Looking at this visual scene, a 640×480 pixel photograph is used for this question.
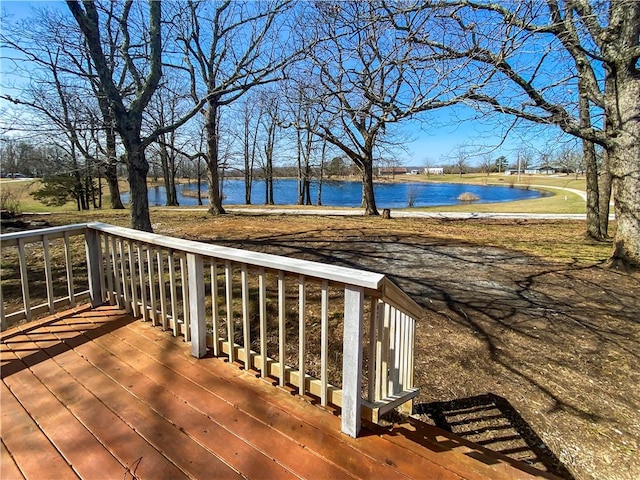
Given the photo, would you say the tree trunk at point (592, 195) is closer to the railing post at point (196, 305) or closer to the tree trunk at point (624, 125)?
the tree trunk at point (624, 125)

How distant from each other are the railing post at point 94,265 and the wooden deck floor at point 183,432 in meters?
0.94

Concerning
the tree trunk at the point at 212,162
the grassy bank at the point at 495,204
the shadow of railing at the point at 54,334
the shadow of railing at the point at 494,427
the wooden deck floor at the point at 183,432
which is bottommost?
the shadow of railing at the point at 494,427

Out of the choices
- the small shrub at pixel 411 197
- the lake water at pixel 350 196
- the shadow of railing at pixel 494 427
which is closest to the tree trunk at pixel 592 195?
the shadow of railing at pixel 494 427

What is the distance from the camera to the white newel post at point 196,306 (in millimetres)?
2373

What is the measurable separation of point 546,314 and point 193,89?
9.86 meters

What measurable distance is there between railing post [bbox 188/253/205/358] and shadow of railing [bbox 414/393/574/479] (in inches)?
67.2

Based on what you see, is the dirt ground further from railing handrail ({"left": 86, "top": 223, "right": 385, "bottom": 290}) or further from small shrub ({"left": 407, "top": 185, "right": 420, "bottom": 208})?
small shrub ({"left": 407, "top": 185, "right": 420, "bottom": 208})

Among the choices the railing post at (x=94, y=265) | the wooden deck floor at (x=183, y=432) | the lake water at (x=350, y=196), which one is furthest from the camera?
the lake water at (x=350, y=196)

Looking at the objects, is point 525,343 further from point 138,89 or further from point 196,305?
point 138,89

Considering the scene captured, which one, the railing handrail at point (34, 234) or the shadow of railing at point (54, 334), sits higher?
the railing handrail at point (34, 234)

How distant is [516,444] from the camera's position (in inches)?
93.4

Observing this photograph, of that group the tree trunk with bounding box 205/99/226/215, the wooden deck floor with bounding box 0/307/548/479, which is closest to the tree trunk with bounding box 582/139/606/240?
the wooden deck floor with bounding box 0/307/548/479

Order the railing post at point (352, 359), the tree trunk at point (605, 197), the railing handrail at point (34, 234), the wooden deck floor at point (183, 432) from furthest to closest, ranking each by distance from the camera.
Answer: the tree trunk at point (605, 197) < the railing handrail at point (34, 234) < the railing post at point (352, 359) < the wooden deck floor at point (183, 432)

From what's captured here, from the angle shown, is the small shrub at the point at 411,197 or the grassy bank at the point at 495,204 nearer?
the grassy bank at the point at 495,204
